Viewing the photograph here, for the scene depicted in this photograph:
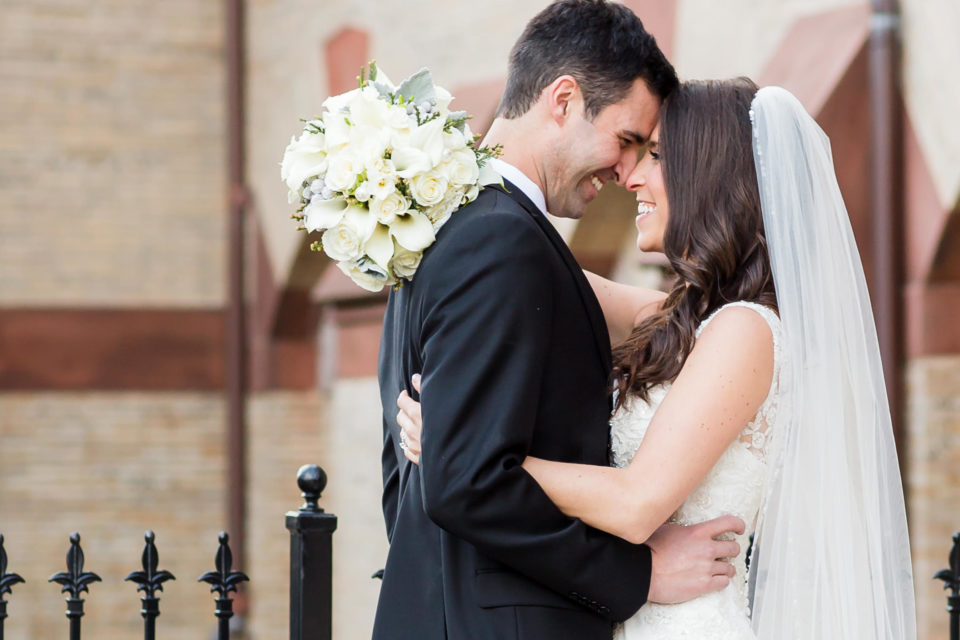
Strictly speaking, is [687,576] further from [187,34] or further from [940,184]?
[187,34]

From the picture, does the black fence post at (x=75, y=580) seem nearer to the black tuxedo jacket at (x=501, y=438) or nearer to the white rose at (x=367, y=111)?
the black tuxedo jacket at (x=501, y=438)

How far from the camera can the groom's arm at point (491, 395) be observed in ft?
7.70

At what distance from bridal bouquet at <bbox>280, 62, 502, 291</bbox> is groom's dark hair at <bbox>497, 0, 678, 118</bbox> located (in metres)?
0.42

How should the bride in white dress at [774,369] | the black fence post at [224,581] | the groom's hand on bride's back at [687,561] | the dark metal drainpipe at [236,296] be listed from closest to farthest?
the groom's hand on bride's back at [687,561], the bride in white dress at [774,369], the black fence post at [224,581], the dark metal drainpipe at [236,296]

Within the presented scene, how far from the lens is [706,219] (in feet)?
9.46

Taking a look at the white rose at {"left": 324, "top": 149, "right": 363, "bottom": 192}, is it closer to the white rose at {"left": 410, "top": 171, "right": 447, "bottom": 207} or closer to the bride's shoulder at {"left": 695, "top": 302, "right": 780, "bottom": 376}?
the white rose at {"left": 410, "top": 171, "right": 447, "bottom": 207}

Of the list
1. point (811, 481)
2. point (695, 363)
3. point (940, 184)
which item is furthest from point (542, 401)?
point (940, 184)

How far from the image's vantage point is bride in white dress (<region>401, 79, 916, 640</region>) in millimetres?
2787

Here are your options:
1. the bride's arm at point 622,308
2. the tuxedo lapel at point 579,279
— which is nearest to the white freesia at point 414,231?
the tuxedo lapel at point 579,279

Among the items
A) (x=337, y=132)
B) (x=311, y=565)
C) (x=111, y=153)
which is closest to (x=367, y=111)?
(x=337, y=132)

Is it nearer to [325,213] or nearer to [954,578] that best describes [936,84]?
[954,578]

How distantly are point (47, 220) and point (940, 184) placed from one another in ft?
22.3

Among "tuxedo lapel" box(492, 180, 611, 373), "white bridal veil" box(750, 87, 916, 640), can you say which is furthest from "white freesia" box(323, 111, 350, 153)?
"white bridal veil" box(750, 87, 916, 640)

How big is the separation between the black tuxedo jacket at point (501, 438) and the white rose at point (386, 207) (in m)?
0.11
